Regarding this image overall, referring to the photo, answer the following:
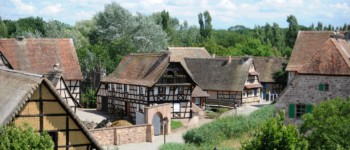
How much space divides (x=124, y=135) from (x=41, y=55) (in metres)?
14.3

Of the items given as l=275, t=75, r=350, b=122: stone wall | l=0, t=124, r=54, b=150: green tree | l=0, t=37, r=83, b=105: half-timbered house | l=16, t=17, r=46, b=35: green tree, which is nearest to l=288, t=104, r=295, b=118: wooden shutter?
l=275, t=75, r=350, b=122: stone wall

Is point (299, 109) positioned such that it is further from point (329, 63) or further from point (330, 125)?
point (330, 125)

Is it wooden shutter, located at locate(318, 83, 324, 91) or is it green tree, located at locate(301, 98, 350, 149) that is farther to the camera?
wooden shutter, located at locate(318, 83, 324, 91)

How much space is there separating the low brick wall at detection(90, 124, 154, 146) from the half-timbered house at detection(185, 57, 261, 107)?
19.5m

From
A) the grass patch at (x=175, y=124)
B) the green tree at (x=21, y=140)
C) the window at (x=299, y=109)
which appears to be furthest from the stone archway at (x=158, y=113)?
the green tree at (x=21, y=140)

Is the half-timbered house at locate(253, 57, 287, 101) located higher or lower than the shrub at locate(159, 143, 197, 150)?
higher

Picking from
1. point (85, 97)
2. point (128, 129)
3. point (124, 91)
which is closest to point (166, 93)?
point (124, 91)

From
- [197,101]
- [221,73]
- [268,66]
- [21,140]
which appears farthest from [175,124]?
[21,140]

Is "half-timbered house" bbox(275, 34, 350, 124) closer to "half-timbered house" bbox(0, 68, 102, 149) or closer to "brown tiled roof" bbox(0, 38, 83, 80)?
"brown tiled roof" bbox(0, 38, 83, 80)

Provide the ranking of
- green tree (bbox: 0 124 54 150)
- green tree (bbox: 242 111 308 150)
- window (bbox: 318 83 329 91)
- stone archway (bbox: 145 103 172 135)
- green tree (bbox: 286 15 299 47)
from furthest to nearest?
green tree (bbox: 286 15 299 47) → stone archway (bbox: 145 103 172 135) → window (bbox: 318 83 329 91) → green tree (bbox: 242 111 308 150) → green tree (bbox: 0 124 54 150)

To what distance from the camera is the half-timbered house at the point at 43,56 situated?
1714 inches

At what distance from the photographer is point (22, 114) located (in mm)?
17422

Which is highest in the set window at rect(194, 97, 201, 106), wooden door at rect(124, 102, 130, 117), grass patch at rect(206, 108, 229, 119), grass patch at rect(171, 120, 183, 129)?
window at rect(194, 97, 201, 106)

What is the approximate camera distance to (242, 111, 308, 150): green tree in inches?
798
